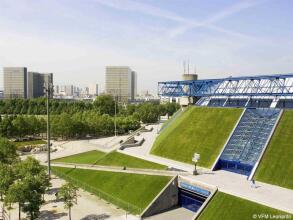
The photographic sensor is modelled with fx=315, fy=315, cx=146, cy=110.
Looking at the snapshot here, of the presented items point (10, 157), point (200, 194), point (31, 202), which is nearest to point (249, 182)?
point (200, 194)

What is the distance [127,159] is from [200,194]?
1980 cm

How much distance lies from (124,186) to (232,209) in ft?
53.2

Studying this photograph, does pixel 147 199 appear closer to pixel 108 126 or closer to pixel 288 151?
pixel 288 151

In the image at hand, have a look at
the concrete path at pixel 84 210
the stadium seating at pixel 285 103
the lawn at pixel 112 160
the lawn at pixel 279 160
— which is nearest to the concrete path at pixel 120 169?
the lawn at pixel 112 160

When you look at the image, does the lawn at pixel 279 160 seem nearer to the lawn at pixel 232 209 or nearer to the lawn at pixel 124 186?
→ the lawn at pixel 232 209

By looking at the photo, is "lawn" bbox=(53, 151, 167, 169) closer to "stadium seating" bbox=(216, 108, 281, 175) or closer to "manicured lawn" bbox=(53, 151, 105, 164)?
"manicured lawn" bbox=(53, 151, 105, 164)

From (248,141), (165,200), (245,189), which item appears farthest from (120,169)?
(245,189)

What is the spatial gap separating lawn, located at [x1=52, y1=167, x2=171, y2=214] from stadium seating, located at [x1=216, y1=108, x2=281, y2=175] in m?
9.76

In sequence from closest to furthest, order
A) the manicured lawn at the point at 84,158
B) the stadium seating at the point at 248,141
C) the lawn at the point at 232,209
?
the lawn at the point at 232,209 < the stadium seating at the point at 248,141 < the manicured lawn at the point at 84,158

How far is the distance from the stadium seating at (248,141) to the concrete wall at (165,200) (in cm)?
859

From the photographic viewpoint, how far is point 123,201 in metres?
39.6

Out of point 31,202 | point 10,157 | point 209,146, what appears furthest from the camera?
point 10,157

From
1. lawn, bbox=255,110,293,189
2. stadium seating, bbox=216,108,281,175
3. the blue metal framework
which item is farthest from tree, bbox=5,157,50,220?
Result: the blue metal framework

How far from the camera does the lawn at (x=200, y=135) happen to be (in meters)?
48.5
